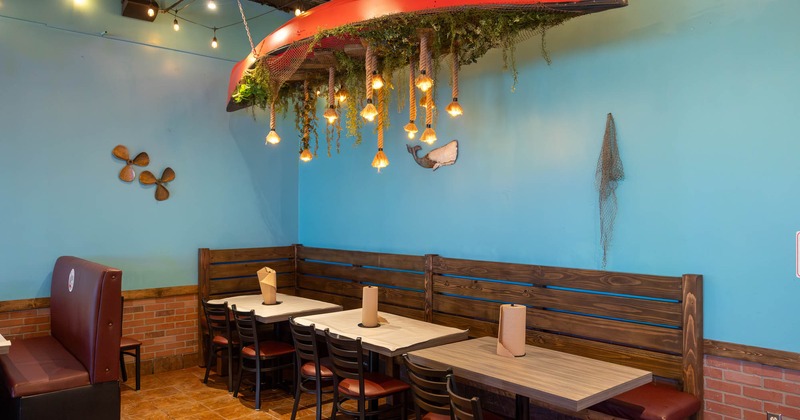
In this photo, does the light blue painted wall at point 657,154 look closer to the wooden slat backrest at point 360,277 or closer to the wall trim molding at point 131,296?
the wooden slat backrest at point 360,277

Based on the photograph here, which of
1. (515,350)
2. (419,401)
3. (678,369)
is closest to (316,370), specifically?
(419,401)

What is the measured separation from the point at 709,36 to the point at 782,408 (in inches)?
94.5

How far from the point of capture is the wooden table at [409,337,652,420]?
2.87 m

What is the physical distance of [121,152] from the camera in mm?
6062

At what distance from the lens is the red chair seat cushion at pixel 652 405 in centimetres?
325

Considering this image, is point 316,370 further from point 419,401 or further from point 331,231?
point 331,231

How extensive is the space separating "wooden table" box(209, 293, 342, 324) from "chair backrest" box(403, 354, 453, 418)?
210 cm

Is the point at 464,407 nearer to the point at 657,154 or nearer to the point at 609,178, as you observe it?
the point at 609,178

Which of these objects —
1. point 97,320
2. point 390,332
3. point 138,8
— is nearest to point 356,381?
point 390,332

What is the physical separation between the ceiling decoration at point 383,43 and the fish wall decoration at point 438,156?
44cm

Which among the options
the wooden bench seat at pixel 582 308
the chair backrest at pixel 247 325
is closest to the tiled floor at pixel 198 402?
the chair backrest at pixel 247 325

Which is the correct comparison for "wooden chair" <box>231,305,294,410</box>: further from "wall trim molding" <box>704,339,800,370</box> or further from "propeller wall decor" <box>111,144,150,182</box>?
"wall trim molding" <box>704,339,800,370</box>

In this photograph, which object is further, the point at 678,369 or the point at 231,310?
the point at 231,310

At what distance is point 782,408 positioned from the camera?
3.29m
